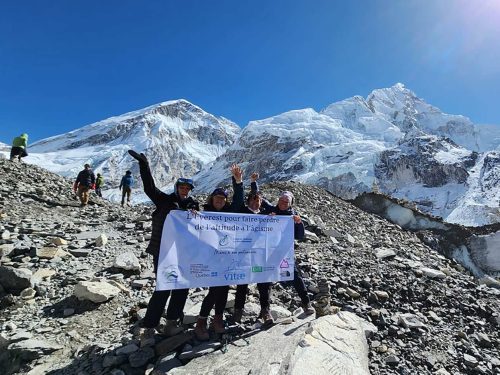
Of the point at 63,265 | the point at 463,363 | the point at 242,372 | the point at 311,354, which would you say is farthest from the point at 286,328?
the point at 63,265

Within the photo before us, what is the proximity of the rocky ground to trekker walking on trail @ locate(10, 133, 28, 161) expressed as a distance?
570 cm

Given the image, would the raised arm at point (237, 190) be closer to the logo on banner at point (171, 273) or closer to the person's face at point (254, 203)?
the person's face at point (254, 203)

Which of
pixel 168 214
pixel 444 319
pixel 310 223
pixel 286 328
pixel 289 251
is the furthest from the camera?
pixel 310 223

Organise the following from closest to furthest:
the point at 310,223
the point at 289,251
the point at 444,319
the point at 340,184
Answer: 1. the point at 289,251
2. the point at 444,319
3. the point at 310,223
4. the point at 340,184

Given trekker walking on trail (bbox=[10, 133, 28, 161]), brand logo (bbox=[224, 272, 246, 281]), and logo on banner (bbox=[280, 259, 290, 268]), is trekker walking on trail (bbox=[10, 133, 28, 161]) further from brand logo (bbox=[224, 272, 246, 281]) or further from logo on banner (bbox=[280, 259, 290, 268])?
logo on banner (bbox=[280, 259, 290, 268])

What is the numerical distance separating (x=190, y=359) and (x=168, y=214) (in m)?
1.85

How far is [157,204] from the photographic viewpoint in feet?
16.3

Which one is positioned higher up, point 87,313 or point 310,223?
point 310,223

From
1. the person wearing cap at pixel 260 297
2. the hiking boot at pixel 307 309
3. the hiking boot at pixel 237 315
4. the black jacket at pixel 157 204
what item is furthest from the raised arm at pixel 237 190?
the hiking boot at pixel 307 309

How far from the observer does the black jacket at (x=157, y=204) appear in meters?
4.83

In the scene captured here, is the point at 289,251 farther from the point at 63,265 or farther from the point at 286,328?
the point at 63,265

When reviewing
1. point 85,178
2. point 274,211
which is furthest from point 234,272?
point 85,178

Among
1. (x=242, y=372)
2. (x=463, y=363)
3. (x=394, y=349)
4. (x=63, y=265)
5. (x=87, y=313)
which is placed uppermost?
(x=63, y=265)

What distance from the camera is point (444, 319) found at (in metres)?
7.30
